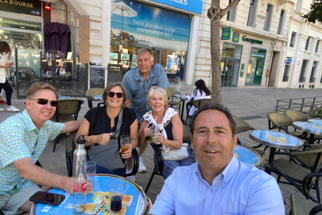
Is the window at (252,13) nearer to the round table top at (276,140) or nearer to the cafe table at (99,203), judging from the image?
the round table top at (276,140)

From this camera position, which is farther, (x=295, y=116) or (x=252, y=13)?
(x=252, y=13)

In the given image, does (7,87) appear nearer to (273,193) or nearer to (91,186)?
(91,186)

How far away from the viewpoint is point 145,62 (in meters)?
3.07

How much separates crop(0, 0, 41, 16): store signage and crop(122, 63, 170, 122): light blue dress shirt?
28.5 ft

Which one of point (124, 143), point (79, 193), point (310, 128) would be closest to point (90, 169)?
point (79, 193)

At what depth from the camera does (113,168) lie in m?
2.29

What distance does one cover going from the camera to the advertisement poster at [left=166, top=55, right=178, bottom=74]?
45.3ft

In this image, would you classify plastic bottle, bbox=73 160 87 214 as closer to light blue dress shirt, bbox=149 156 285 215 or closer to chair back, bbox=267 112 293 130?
light blue dress shirt, bbox=149 156 285 215

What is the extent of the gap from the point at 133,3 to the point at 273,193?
12192 millimetres

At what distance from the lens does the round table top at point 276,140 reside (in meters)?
2.93

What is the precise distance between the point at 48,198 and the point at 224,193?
1.14 meters

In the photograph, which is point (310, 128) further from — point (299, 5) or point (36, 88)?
point (299, 5)

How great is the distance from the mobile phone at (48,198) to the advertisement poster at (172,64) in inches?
507

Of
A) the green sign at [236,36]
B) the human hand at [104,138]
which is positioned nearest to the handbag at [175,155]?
the human hand at [104,138]
